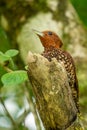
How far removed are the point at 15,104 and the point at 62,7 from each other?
1.48 metres

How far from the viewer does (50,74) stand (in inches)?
104

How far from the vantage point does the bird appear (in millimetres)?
3109

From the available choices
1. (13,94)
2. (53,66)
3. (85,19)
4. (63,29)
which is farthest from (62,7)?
(53,66)

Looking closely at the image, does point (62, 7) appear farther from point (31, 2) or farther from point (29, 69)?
point (29, 69)

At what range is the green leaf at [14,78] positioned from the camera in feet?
9.11

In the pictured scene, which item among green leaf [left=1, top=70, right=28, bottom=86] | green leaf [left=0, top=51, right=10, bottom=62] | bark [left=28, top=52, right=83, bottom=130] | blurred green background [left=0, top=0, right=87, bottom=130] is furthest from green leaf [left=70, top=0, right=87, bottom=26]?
bark [left=28, top=52, right=83, bottom=130]

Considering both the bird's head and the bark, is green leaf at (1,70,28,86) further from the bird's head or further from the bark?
the bird's head

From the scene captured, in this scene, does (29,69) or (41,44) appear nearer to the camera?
(29,69)

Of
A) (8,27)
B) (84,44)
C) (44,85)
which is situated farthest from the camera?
(8,27)

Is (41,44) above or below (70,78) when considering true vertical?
above

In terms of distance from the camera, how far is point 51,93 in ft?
8.55

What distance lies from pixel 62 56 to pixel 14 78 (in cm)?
51

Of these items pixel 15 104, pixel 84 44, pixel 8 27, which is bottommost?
pixel 15 104

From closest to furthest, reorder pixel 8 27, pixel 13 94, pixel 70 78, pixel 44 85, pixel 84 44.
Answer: pixel 44 85, pixel 70 78, pixel 84 44, pixel 8 27, pixel 13 94
